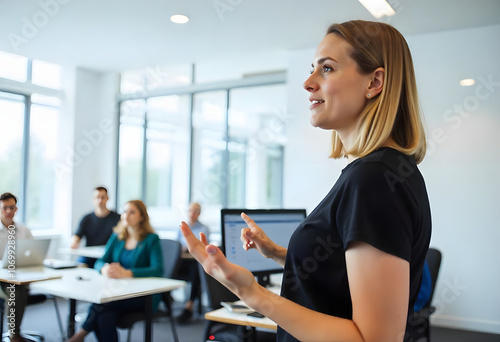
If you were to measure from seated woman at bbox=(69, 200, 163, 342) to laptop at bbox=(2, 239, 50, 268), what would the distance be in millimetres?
474

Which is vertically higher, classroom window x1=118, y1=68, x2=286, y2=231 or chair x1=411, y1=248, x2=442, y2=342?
classroom window x1=118, y1=68, x2=286, y2=231

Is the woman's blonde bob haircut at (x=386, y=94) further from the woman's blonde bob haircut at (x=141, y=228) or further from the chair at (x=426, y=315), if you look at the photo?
the woman's blonde bob haircut at (x=141, y=228)

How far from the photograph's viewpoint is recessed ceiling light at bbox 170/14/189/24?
4.73 meters

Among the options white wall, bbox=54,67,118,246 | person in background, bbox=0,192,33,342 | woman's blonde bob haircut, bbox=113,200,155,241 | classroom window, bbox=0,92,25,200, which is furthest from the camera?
white wall, bbox=54,67,118,246

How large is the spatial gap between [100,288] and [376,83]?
271cm

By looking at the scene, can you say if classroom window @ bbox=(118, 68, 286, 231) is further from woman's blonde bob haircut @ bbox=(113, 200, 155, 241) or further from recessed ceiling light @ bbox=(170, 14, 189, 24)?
woman's blonde bob haircut @ bbox=(113, 200, 155, 241)

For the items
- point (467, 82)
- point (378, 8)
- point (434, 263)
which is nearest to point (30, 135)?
point (378, 8)

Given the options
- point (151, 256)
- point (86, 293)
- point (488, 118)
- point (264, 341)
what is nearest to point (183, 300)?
point (151, 256)

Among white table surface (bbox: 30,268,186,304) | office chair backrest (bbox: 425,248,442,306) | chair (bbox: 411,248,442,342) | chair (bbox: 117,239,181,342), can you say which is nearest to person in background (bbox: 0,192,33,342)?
white table surface (bbox: 30,268,186,304)

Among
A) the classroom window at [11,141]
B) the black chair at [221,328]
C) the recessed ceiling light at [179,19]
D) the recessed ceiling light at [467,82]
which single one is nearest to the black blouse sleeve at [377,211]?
the black chair at [221,328]

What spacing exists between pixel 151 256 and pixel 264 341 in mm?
1503

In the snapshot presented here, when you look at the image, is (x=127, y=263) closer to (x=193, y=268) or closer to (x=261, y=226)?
(x=261, y=226)

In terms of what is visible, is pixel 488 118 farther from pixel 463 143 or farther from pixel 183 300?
pixel 183 300

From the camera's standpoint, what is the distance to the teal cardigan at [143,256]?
3.64m
